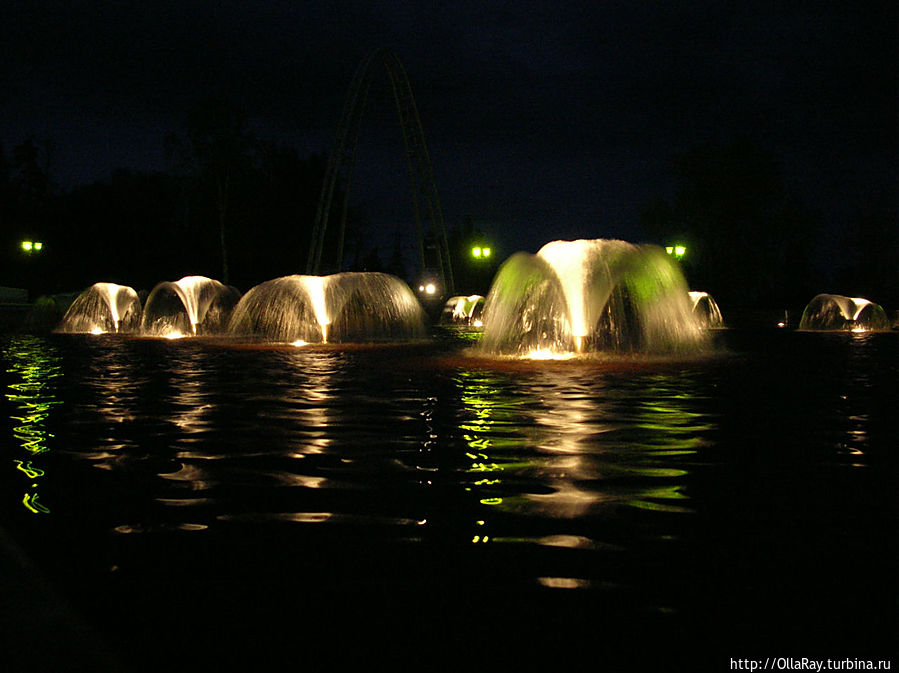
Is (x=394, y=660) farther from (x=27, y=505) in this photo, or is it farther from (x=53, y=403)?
(x=53, y=403)

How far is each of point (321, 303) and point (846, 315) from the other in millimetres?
31332

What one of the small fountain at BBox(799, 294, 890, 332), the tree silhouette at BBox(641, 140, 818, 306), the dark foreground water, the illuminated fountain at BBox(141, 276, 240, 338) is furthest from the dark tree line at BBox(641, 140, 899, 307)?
the dark foreground water

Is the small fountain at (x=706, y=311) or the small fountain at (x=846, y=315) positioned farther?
the small fountain at (x=706, y=311)

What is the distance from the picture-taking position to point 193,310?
112 ft

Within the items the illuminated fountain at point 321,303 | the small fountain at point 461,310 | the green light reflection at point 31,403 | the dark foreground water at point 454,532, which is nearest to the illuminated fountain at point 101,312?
the illuminated fountain at point 321,303

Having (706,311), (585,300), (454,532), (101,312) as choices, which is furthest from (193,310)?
(454,532)

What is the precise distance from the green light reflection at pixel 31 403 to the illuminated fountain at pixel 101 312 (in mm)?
15291

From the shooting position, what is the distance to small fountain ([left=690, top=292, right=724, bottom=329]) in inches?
1818

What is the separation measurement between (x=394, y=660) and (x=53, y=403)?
8.94 meters

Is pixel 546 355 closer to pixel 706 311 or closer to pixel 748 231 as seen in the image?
pixel 706 311

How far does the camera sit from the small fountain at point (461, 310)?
177 ft

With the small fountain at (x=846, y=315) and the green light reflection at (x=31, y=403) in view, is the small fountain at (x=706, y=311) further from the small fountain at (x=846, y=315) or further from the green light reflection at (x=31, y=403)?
the green light reflection at (x=31, y=403)

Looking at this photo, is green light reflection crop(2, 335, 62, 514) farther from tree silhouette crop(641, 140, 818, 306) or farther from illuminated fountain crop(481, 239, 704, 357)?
tree silhouette crop(641, 140, 818, 306)

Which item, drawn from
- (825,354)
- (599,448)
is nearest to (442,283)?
(825,354)
